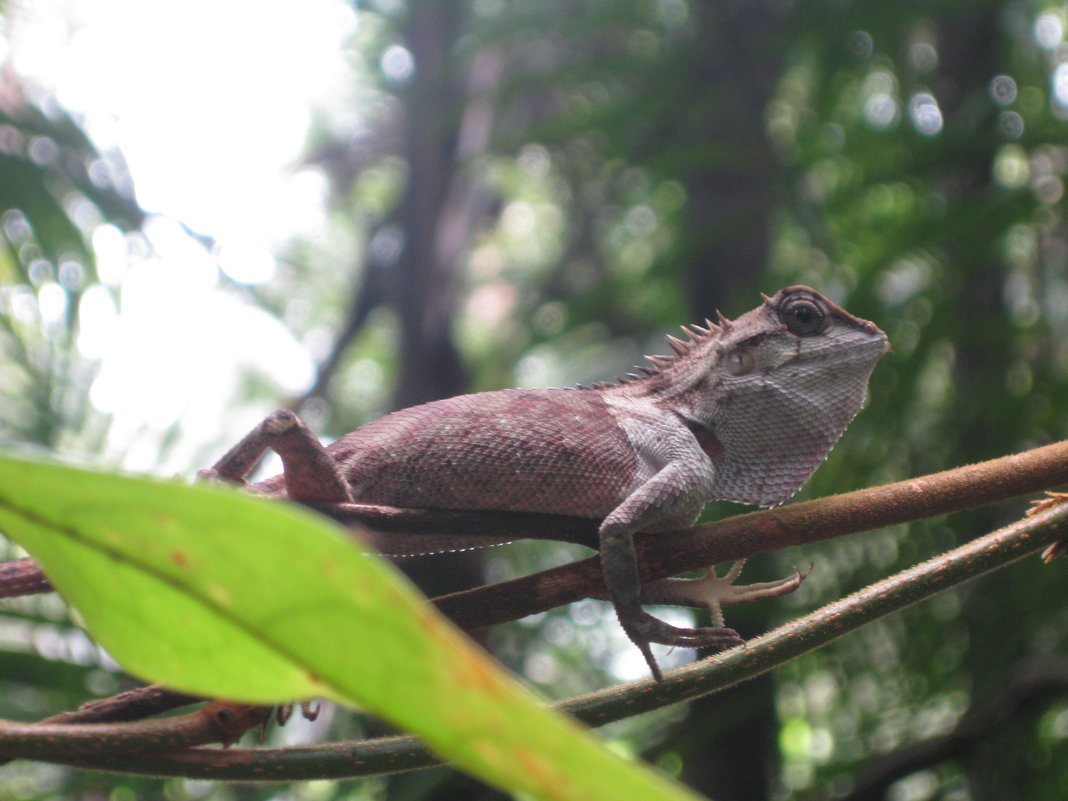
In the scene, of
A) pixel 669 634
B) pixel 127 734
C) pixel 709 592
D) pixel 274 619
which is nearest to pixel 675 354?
pixel 709 592

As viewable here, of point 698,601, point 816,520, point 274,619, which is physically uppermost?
point 274,619

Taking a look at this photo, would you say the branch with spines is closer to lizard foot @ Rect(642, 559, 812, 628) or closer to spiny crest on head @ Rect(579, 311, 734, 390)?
lizard foot @ Rect(642, 559, 812, 628)

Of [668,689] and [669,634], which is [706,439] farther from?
[668,689]

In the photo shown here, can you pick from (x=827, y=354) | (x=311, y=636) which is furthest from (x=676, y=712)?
(x=311, y=636)

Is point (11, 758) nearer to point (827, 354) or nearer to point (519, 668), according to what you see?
point (827, 354)

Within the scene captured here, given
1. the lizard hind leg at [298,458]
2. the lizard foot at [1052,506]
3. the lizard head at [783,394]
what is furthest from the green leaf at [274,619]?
the lizard head at [783,394]

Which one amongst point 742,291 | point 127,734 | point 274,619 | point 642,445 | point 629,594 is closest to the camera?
point 274,619

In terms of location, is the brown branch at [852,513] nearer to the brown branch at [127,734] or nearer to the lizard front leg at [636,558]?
the lizard front leg at [636,558]
